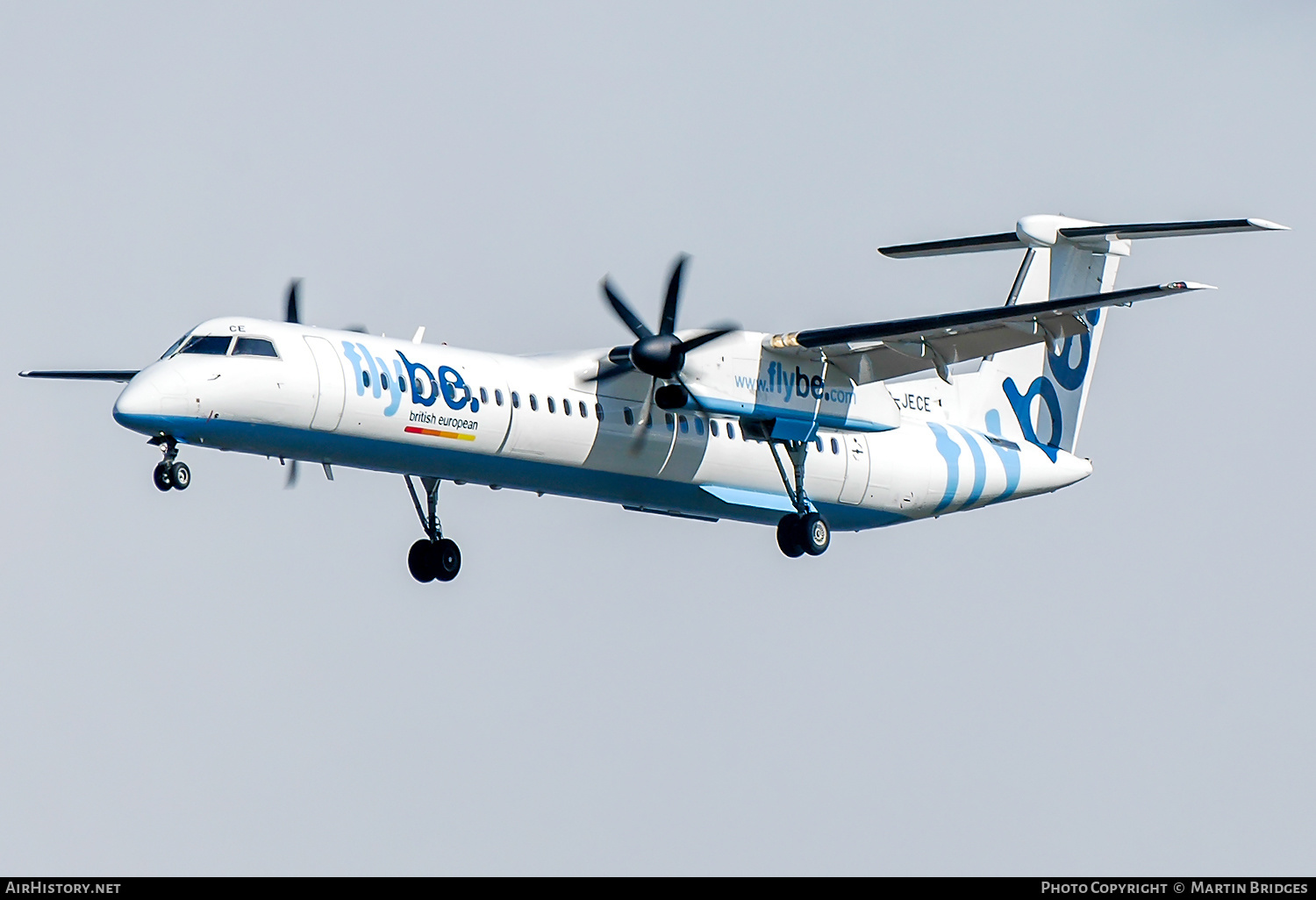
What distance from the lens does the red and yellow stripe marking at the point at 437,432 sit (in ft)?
65.4

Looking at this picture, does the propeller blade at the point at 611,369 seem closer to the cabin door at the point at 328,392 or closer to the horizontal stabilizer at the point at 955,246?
the cabin door at the point at 328,392

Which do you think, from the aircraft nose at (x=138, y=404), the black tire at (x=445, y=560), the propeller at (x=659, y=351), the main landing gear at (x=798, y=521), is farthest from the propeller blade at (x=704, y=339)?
the aircraft nose at (x=138, y=404)

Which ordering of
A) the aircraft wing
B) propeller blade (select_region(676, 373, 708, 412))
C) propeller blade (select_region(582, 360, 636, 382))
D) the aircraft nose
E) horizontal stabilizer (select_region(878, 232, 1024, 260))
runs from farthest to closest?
horizontal stabilizer (select_region(878, 232, 1024, 260)) < propeller blade (select_region(676, 373, 708, 412)) < propeller blade (select_region(582, 360, 636, 382)) < the aircraft wing < the aircraft nose

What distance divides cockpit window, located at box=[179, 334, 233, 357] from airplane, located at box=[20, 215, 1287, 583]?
3cm

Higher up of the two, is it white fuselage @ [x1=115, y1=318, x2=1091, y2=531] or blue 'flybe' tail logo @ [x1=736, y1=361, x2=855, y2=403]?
blue 'flybe' tail logo @ [x1=736, y1=361, x2=855, y2=403]

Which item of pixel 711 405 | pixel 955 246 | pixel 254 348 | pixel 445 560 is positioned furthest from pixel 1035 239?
pixel 254 348

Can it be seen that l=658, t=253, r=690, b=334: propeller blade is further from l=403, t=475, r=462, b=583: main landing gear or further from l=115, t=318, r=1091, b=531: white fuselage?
l=403, t=475, r=462, b=583: main landing gear

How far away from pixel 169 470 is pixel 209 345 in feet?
5.08

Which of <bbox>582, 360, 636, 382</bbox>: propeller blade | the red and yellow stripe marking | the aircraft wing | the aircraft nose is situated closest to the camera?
the aircraft nose

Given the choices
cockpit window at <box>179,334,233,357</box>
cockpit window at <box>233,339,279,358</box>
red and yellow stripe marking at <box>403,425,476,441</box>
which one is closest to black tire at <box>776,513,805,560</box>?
red and yellow stripe marking at <box>403,425,476,441</box>

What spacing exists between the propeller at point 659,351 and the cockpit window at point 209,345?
476 centimetres

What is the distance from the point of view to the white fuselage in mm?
18844

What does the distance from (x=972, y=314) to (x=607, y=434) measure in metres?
4.64

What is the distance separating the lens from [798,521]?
23562 millimetres
